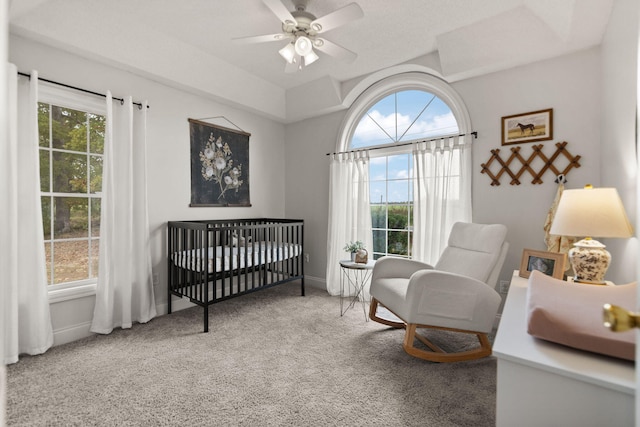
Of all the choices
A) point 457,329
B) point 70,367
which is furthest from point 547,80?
point 70,367

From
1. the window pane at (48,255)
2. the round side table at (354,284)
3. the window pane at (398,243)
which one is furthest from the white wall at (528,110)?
the window pane at (48,255)

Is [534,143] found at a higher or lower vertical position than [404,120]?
lower

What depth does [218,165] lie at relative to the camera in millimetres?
3551

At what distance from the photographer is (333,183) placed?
3785 millimetres

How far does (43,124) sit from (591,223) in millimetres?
3598

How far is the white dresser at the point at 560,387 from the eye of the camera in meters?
0.77

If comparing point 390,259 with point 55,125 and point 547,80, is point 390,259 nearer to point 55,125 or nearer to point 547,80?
point 547,80

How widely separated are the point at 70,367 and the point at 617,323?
2697mm

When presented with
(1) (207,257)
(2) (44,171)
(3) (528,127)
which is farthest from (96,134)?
(3) (528,127)

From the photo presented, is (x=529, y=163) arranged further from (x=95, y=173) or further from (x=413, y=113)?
(x=95, y=173)

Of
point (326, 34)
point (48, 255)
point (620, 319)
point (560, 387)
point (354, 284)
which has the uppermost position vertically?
point (326, 34)

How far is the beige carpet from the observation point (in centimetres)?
157

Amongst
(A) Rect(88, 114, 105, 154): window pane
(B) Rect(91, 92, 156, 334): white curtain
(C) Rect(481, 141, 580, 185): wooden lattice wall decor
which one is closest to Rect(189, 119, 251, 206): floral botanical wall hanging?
(B) Rect(91, 92, 156, 334): white curtain

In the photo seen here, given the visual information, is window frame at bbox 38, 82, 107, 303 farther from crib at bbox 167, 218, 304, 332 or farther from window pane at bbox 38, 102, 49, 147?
crib at bbox 167, 218, 304, 332
